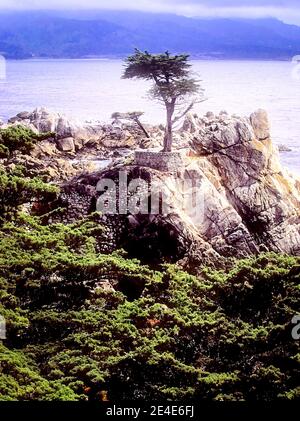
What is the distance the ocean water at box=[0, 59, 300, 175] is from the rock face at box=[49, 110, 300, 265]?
1148mm

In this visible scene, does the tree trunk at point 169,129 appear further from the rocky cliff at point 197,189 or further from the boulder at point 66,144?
the boulder at point 66,144

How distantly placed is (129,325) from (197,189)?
527 cm

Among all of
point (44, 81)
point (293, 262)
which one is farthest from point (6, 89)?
point (293, 262)

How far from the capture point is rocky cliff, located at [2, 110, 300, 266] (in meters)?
11.1

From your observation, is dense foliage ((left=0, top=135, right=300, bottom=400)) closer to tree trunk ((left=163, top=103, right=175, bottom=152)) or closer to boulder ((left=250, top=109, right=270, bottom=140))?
tree trunk ((left=163, top=103, right=175, bottom=152))

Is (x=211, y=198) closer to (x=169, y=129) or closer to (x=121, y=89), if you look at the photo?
(x=169, y=129)

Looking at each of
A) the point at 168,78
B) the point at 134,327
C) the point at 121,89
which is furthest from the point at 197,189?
the point at 134,327

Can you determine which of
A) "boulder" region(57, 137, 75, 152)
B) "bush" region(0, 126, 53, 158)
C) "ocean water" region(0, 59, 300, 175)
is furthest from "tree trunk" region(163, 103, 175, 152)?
"bush" region(0, 126, 53, 158)

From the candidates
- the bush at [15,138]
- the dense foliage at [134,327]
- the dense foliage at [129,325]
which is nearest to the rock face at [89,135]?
the bush at [15,138]

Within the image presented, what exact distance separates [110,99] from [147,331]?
16.3 feet

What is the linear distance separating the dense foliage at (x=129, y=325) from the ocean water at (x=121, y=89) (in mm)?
2009

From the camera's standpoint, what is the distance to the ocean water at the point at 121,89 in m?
9.66

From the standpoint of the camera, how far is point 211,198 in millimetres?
12539
